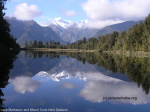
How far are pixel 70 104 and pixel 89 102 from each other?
1.64 metres

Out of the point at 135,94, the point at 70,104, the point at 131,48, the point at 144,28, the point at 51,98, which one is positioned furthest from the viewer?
the point at 131,48

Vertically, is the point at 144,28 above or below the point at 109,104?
above

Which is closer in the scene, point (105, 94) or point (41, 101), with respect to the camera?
point (41, 101)

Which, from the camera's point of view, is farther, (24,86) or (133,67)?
(133,67)

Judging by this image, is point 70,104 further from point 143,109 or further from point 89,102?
point 143,109

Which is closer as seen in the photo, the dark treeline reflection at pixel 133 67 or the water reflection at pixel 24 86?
the water reflection at pixel 24 86

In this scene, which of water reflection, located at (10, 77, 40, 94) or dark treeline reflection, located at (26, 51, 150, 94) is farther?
dark treeline reflection, located at (26, 51, 150, 94)

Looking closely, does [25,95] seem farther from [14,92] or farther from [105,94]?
[105,94]

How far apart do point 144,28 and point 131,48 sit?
1614 cm

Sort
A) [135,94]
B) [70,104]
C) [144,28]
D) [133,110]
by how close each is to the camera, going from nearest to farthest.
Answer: [133,110] → [70,104] → [135,94] → [144,28]

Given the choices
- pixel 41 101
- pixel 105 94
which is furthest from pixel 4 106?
pixel 105 94

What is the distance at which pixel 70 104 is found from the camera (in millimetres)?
13742

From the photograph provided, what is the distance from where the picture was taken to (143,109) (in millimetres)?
13031

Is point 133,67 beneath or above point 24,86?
above
